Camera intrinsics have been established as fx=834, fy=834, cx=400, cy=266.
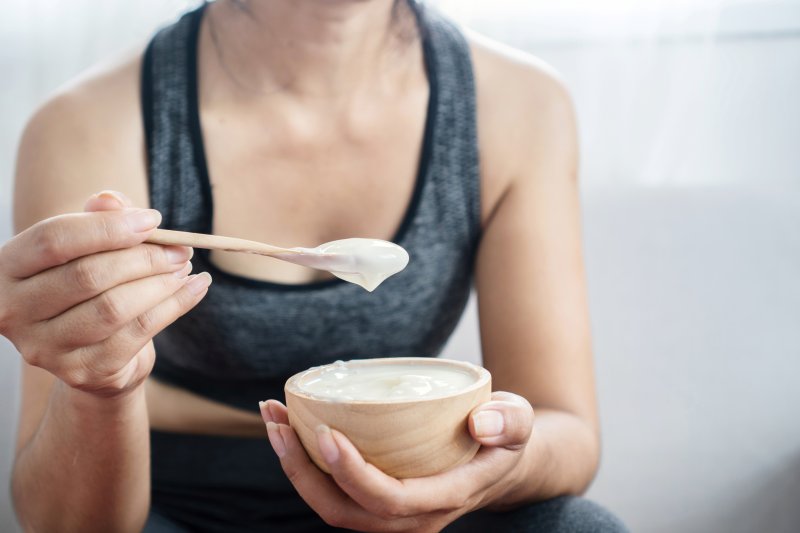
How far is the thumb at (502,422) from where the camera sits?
0.65m

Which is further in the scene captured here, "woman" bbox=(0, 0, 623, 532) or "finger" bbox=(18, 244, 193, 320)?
"woman" bbox=(0, 0, 623, 532)

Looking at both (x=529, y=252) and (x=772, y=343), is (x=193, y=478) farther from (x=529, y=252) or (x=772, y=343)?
(x=772, y=343)

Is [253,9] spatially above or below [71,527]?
above

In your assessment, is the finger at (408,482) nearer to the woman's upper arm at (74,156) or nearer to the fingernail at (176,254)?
the fingernail at (176,254)

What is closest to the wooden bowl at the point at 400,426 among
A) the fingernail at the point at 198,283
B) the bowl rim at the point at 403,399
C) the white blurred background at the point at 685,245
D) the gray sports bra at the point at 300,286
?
the bowl rim at the point at 403,399

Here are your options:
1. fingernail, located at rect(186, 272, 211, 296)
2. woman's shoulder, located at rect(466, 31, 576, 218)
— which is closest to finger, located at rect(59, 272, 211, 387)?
fingernail, located at rect(186, 272, 211, 296)

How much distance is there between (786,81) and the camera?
1.55 metres

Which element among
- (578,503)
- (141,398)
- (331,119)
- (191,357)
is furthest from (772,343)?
(141,398)

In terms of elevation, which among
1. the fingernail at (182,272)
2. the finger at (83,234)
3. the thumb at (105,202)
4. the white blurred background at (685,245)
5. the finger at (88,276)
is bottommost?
the white blurred background at (685,245)

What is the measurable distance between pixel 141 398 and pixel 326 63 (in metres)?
0.52

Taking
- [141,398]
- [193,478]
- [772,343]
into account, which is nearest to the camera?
[141,398]

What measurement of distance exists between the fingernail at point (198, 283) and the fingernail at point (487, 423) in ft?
0.79

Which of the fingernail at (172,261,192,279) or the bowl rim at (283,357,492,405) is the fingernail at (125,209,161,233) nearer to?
the fingernail at (172,261,192,279)

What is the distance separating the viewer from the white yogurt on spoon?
74 cm
